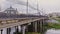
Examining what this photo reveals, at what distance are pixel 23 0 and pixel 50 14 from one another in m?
0.66

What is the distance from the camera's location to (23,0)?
11.3ft

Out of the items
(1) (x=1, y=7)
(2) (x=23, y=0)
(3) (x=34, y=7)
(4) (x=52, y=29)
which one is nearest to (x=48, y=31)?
(4) (x=52, y=29)

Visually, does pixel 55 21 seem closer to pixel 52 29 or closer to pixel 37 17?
pixel 52 29

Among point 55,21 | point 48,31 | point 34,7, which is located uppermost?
point 34,7

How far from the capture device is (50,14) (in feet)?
11.1

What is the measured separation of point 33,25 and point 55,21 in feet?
1.57

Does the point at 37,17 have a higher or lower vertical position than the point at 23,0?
lower

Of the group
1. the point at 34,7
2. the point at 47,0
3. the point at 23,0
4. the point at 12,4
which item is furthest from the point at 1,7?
the point at 47,0

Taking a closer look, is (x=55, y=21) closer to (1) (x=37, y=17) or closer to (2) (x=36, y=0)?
(1) (x=37, y=17)

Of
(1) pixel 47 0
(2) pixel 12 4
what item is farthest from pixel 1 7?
(1) pixel 47 0

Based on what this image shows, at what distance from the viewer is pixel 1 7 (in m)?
3.29

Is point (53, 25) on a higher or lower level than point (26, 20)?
lower

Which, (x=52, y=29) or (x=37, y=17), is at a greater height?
(x=37, y=17)

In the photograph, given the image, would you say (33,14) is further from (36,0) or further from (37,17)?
(36,0)
